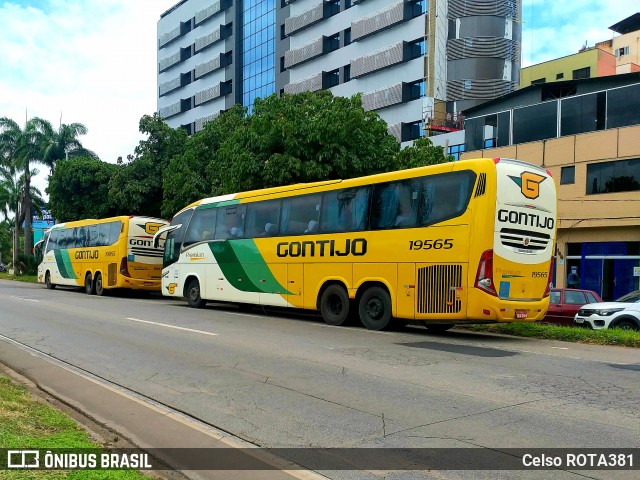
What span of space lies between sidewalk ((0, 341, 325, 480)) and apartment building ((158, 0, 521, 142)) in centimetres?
3898

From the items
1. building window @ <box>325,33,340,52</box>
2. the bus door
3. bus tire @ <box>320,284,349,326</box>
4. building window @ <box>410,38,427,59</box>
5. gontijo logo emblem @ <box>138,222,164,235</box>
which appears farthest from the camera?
building window @ <box>325,33,340,52</box>

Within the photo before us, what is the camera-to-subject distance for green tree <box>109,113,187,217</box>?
109 feet

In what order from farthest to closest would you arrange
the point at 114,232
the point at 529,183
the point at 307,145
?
the point at 114,232 < the point at 307,145 < the point at 529,183

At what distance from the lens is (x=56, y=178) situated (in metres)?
38.8

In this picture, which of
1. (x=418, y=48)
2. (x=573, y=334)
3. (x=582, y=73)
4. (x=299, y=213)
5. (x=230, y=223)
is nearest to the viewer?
(x=573, y=334)

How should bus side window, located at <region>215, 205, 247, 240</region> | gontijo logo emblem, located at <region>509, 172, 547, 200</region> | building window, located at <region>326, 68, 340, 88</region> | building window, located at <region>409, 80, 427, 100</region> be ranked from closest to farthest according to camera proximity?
gontijo logo emblem, located at <region>509, 172, 547, 200</region> < bus side window, located at <region>215, 205, 247, 240</region> < building window, located at <region>409, 80, 427, 100</region> < building window, located at <region>326, 68, 340, 88</region>

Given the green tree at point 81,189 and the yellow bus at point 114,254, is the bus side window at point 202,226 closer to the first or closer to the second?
the yellow bus at point 114,254

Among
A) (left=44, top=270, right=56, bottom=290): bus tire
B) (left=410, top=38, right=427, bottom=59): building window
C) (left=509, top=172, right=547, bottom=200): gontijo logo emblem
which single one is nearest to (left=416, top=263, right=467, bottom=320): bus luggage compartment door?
(left=509, top=172, right=547, bottom=200): gontijo logo emblem

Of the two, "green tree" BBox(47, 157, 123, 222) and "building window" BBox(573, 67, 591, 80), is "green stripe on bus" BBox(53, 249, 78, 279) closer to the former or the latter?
"green tree" BBox(47, 157, 123, 222)

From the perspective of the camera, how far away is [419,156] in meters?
25.2

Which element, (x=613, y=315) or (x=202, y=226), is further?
(x=202, y=226)

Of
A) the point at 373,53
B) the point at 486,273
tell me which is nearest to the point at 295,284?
the point at 486,273

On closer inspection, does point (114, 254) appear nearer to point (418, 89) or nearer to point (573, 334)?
point (573, 334)

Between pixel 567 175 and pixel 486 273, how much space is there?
19536 mm
